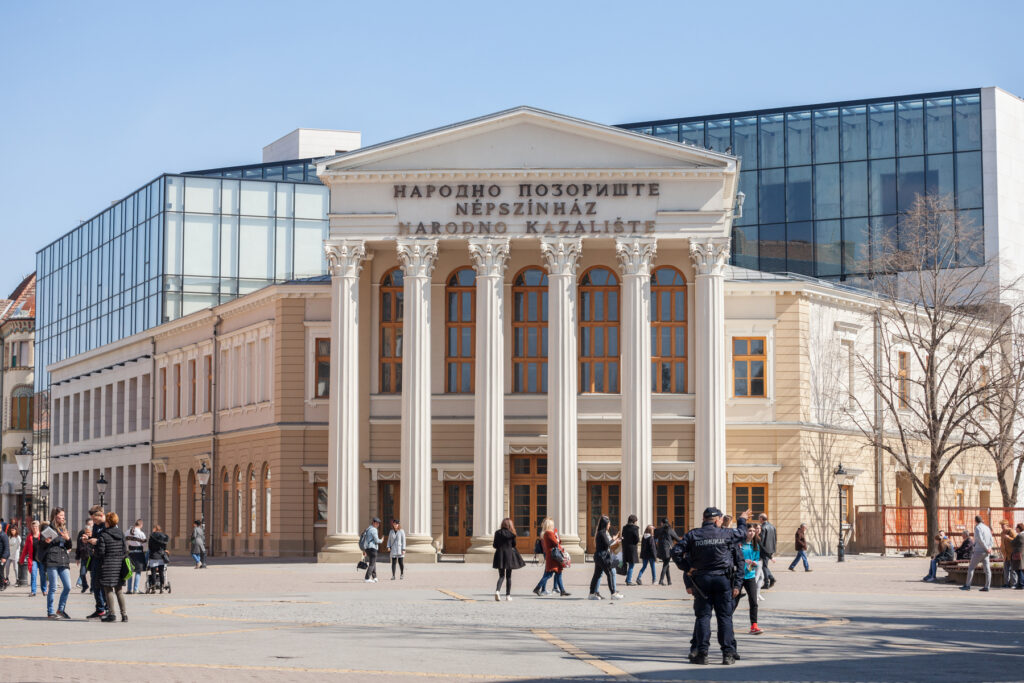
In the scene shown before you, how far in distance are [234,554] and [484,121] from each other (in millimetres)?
20790

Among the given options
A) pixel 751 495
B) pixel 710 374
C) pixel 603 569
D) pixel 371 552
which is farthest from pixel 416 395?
pixel 603 569

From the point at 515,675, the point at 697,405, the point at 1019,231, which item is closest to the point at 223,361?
the point at 697,405

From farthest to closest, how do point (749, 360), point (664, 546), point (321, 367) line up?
1. point (321, 367)
2. point (749, 360)
3. point (664, 546)

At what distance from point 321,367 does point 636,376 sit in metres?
13.0

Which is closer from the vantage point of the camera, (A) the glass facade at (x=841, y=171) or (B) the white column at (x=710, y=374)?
(B) the white column at (x=710, y=374)

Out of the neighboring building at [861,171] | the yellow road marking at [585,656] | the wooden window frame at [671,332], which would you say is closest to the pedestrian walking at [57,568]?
the yellow road marking at [585,656]

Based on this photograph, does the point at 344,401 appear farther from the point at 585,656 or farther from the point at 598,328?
the point at 585,656

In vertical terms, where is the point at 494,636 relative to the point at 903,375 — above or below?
below

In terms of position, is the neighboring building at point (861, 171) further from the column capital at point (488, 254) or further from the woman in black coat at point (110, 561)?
the woman in black coat at point (110, 561)

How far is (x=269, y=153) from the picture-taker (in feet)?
319

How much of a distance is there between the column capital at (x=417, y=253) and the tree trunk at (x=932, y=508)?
1959cm

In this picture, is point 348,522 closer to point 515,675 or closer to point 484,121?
point 484,121

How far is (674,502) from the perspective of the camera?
174ft

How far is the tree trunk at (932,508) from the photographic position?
55.3 m
